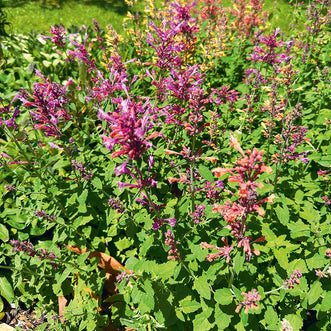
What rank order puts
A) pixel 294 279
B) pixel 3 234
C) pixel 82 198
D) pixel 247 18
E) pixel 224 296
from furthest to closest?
pixel 247 18, pixel 3 234, pixel 82 198, pixel 224 296, pixel 294 279

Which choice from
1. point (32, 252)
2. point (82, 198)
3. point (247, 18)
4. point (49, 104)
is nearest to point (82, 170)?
point (82, 198)

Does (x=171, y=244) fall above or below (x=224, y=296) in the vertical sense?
above

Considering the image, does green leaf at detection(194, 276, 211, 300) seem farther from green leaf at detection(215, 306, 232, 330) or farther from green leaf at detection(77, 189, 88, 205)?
green leaf at detection(77, 189, 88, 205)

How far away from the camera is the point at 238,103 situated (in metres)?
3.68

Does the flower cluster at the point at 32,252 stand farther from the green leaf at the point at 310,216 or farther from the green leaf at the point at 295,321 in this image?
the green leaf at the point at 310,216

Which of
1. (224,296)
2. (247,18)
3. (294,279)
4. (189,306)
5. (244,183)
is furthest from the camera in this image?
(247,18)

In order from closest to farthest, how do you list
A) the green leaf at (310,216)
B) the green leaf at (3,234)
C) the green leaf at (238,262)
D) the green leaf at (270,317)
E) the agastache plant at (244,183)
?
1. the agastache plant at (244,183)
2. the green leaf at (238,262)
3. the green leaf at (270,317)
4. the green leaf at (310,216)
5. the green leaf at (3,234)

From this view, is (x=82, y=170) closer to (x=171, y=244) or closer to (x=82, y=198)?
(x=82, y=198)

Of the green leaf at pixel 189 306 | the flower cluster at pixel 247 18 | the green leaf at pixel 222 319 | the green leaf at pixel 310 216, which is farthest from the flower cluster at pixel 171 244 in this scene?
the flower cluster at pixel 247 18

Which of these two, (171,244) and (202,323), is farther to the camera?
(202,323)

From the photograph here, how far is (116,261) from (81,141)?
154 cm

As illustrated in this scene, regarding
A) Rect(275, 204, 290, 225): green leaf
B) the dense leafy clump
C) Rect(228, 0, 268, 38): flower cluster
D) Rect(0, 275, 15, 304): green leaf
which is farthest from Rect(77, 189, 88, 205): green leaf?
Rect(228, 0, 268, 38): flower cluster

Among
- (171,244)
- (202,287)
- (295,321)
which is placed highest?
(171,244)

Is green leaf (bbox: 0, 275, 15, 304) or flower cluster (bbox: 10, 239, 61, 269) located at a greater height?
flower cluster (bbox: 10, 239, 61, 269)
